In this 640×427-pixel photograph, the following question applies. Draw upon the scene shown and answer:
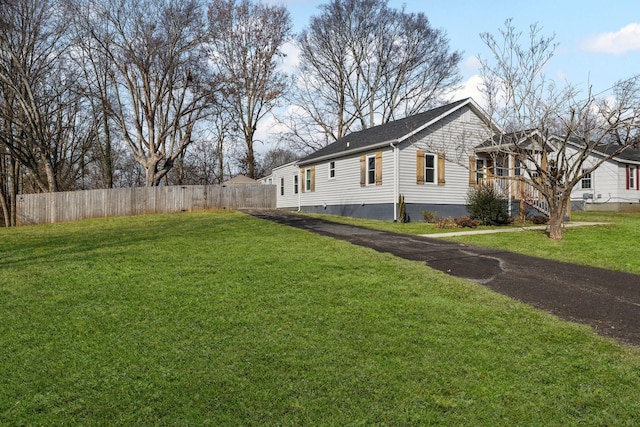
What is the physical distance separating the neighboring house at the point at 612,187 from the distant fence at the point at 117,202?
2121cm

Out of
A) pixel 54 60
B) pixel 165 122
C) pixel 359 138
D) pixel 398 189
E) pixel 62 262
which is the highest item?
pixel 54 60

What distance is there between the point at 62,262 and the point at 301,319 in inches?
222

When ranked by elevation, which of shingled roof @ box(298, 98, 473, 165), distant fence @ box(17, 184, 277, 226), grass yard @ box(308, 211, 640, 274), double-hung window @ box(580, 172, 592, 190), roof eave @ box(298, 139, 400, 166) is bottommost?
grass yard @ box(308, 211, 640, 274)

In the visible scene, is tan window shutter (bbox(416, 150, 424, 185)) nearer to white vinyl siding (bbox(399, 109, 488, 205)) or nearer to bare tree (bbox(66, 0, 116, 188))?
white vinyl siding (bbox(399, 109, 488, 205))

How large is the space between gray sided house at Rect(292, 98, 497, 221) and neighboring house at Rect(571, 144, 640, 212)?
10806 mm

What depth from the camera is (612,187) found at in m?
25.5

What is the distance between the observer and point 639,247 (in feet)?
34.4

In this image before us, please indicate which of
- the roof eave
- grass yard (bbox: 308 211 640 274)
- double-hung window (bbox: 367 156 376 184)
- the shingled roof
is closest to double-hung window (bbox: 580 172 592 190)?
the shingled roof

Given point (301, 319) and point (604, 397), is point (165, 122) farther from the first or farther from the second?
point (604, 397)

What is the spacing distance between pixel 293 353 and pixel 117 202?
73.9 feet

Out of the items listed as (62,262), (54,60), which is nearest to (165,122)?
(54,60)

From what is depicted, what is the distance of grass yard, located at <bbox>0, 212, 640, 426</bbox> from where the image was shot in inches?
125

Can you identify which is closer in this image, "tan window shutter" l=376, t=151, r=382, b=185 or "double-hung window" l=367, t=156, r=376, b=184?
"tan window shutter" l=376, t=151, r=382, b=185

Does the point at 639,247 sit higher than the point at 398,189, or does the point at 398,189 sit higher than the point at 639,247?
the point at 398,189
